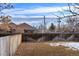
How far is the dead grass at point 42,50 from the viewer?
1.91 metres

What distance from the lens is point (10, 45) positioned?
1.91 meters

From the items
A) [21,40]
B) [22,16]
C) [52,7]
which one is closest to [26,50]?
[21,40]

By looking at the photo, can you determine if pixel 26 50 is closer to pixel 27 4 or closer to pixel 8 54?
pixel 8 54

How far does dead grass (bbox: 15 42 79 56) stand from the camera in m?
1.91

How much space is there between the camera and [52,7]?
192cm

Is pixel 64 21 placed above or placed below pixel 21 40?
above

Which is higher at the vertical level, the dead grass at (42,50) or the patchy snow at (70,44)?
the patchy snow at (70,44)

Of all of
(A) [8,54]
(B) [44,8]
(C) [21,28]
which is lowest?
(A) [8,54]

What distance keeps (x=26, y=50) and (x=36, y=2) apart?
1.18 ft

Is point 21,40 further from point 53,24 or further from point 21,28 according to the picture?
point 53,24

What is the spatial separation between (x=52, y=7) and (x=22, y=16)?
23cm

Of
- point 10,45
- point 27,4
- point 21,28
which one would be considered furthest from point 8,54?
point 27,4

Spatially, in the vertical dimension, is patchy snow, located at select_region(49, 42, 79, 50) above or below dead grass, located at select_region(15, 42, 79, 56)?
above

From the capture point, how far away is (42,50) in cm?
192
